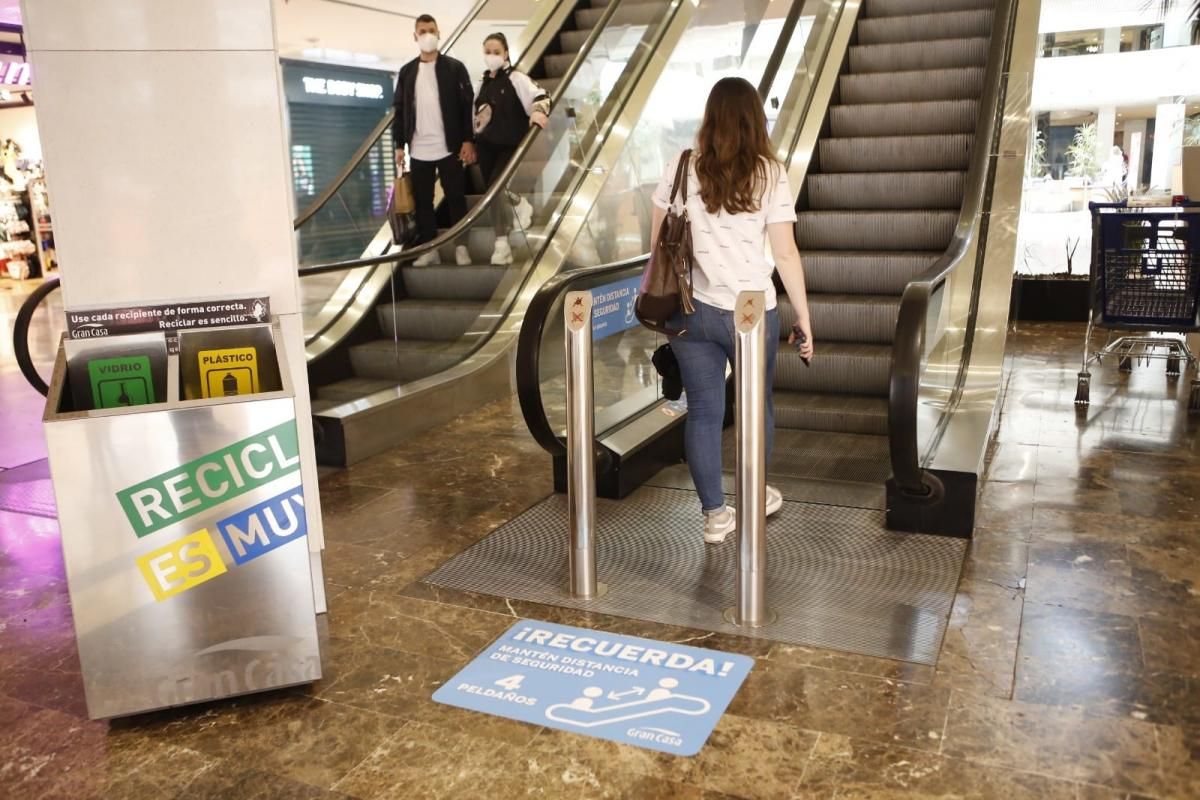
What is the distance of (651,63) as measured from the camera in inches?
346

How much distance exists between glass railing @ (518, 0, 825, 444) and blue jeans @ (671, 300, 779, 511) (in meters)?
0.69

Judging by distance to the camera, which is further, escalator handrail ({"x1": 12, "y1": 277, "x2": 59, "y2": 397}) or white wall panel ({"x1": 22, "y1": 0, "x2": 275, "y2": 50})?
escalator handrail ({"x1": 12, "y1": 277, "x2": 59, "y2": 397})

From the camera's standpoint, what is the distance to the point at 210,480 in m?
2.64

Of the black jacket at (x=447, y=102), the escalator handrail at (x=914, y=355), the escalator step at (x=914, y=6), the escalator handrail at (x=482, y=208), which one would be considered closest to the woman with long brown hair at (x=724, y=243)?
the escalator handrail at (x=914, y=355)

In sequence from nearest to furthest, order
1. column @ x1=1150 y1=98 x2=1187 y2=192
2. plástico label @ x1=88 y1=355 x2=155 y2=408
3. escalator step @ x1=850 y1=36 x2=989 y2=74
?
plástico label @ x1=88 y1=355 x2=155 y2=408, escalator step @ x1=850 y1=36 x2=989 y2=74, column @ x1=1150 y1=98 x2=1187 y2=192

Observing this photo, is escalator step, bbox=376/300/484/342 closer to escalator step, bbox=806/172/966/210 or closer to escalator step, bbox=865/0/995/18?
escalator step, bbox=806/172/966/210

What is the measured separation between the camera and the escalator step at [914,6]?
26.0ft

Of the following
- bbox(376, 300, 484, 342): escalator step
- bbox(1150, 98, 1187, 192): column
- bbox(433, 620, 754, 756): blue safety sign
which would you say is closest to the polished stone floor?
bbox(433, 620, 754, 756): blue safety sign

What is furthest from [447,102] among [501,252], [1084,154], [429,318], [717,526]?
[1084,154]

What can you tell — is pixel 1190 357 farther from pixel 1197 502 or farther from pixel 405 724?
pixel 405 724

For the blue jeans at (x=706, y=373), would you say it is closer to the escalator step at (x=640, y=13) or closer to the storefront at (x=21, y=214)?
the escalator step at (x=640, y=13)

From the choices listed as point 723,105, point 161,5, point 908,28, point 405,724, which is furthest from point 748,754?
point 908,28

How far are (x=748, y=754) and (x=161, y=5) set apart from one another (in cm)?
267

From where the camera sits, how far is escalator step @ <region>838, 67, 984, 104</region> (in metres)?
7.17
